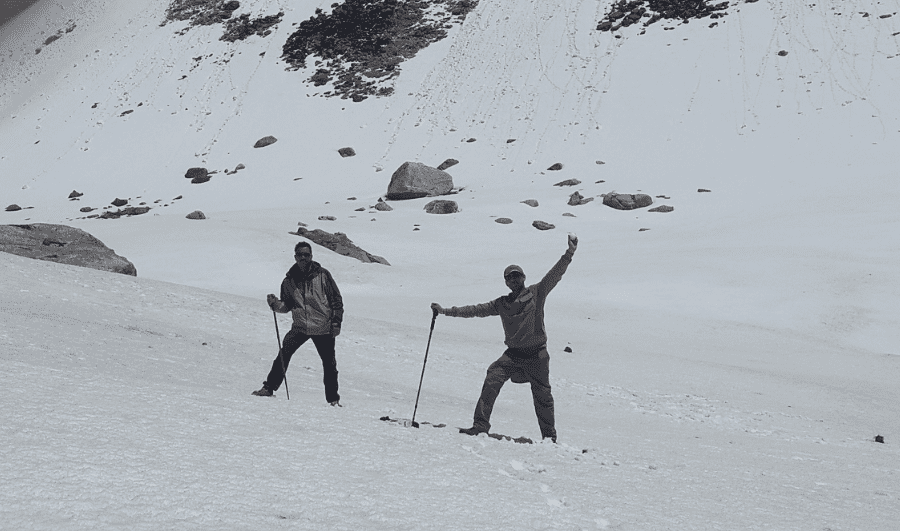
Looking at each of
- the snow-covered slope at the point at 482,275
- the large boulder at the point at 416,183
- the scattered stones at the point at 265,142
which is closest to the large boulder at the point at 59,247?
the snow-covered slope at the point at 482,275

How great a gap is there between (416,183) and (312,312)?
3106 centimetres

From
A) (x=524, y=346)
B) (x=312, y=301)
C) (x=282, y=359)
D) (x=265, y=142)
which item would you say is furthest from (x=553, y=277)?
(x=265, y=142)

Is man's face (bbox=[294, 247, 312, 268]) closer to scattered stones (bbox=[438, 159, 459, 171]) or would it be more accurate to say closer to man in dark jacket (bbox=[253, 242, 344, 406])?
man in dark jacket (bbox=[253, 242, 344, 406])

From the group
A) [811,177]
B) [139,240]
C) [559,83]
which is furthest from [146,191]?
[811,177]

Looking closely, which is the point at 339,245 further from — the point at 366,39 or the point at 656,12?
the point at 366,39

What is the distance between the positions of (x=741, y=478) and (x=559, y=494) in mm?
1838

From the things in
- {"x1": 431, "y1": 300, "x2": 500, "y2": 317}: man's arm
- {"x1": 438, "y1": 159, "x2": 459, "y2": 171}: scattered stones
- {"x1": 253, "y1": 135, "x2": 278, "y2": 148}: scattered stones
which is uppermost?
{"x1": 253, "y1": 135, "x2": 278, "y2": 148}: scattered stones

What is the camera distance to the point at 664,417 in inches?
349

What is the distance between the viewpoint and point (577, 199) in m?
34.0

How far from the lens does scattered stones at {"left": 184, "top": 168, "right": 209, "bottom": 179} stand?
45438 millimetres

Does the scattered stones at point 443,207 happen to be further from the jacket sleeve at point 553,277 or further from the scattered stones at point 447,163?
the jacket sleeve at point 553,277

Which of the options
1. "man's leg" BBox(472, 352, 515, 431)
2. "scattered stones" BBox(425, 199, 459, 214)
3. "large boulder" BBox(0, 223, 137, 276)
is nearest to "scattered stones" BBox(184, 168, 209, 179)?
"scattered stones" BBox(425, 199, 459, 214)

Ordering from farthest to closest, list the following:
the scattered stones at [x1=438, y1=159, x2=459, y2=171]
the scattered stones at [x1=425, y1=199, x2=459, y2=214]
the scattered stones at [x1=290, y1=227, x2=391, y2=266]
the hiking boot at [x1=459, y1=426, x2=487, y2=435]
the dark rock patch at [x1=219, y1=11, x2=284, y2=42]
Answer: the dark rock patch at [x1=219, y1=11, x2=284, y2=42] < the scattered stones at [x1=438, y1=159, x2=459, y2=171] < the scattered stones at [x1=425, y1=199, x2=459, y2=214] < the scattered stones at [x1=290, y1=227, x2=391, y2=266] < the hiking boot at [x1=459, y1=426, x2=487, y2=435]

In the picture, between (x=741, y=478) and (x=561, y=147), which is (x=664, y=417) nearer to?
(x=741, y=478)
